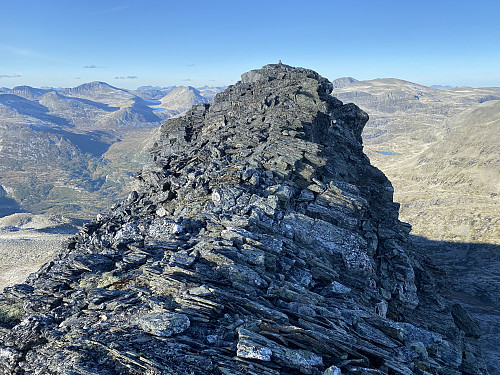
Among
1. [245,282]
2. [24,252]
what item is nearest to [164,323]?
[245,282]

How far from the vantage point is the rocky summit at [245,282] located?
20141mm

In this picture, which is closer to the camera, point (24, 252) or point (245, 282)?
point (245, 282)

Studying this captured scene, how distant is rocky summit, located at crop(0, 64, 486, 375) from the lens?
2014 cm

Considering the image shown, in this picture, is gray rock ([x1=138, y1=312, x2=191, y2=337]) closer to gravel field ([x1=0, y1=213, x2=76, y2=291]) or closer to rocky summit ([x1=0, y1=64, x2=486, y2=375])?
rocky summit ([x1=0, y1=64, x2=486, y2=375])

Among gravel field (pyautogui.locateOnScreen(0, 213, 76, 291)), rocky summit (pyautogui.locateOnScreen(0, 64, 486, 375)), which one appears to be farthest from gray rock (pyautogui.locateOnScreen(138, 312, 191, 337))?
gravel field (pyautogui.locateOnScreen(0, 213, 76, 291))

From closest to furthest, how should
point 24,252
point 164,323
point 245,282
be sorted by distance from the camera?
point 164,323 → point 245,282 → point 24,252

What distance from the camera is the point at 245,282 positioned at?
2628 cm

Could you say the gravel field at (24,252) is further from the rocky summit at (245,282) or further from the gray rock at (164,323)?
the gray rock at (164,323)

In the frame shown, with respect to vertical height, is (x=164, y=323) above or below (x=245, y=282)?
above

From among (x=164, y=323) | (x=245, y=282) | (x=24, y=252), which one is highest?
(x=164, y=323)

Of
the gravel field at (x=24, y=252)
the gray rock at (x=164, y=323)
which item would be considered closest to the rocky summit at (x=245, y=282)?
the gray rock at (x=164, y=323)

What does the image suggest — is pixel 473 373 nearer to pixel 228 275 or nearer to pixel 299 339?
pixel 299 339

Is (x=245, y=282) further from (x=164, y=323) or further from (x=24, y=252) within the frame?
(x=24, y=252)

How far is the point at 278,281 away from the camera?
27.6 m
